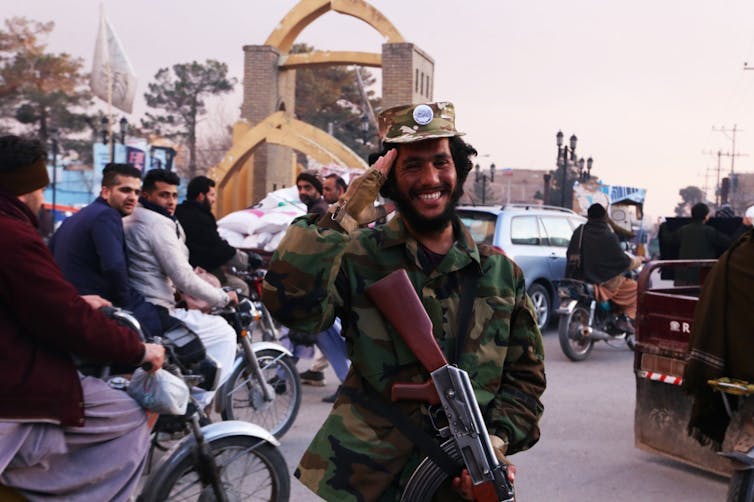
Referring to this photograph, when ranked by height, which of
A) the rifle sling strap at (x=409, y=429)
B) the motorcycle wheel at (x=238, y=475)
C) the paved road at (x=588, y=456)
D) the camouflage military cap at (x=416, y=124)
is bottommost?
the paved road at (x=588, y=456)

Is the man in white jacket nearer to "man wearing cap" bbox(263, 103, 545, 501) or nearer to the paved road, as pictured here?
the paved road

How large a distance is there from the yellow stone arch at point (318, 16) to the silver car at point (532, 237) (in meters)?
18.0

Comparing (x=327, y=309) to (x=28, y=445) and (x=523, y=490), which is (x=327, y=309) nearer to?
(x=28, y=445)

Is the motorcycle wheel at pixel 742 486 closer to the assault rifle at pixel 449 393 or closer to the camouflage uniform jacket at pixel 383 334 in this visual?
the camouflage uniform jacket at pixel 383 334

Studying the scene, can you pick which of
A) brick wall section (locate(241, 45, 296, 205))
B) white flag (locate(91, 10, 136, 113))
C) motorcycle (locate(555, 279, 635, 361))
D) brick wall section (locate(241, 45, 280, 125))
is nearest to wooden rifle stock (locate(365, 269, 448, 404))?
motorcycle (locate(555, 279, 635, 361))

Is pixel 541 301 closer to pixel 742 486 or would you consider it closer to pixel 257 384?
pixel 257 384

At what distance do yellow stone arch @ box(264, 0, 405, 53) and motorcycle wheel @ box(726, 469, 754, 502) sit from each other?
89.0ft

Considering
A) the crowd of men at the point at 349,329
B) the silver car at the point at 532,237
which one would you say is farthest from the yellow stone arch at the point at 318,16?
the crowd of men at the point at 349,329

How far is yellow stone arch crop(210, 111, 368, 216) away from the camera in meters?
26.7

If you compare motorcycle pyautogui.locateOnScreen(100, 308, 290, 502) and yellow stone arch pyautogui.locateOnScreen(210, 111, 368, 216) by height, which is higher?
yellow stone arch pyautogui.locateOnScreen(210, 111, 368, 216)

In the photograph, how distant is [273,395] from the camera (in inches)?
234

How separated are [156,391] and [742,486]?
2343 millimetres

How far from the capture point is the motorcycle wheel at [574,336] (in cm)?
996

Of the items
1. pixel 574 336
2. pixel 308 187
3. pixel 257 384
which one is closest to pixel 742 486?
pixel 257 384
